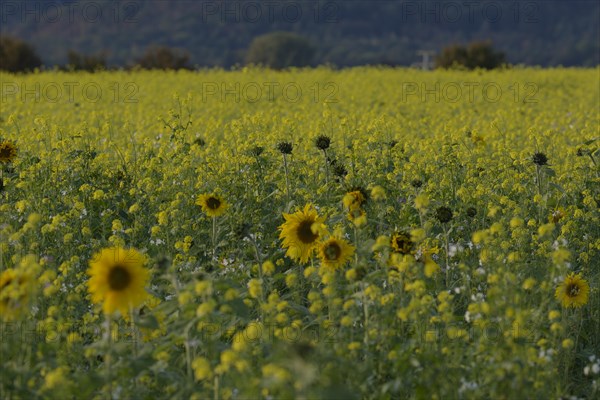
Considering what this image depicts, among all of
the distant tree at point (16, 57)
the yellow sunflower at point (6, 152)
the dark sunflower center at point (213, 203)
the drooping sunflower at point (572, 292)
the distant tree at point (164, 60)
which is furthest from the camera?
the distant tree at point (16, 57)

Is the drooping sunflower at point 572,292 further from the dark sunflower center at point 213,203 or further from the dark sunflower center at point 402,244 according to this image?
the dark sunflower center at point 213,203

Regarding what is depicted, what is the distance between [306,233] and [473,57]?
23581 millimetres

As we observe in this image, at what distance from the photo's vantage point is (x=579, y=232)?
17.6 ft

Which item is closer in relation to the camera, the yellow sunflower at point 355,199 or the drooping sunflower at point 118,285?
the drooping sunflower at point 118,285

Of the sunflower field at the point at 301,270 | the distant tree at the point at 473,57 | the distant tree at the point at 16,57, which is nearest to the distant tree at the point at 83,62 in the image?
the distant tree at the point at 16,57

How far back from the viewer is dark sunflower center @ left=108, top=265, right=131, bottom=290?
3086 millimetres

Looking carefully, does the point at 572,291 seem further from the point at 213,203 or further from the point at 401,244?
the point at 213,203

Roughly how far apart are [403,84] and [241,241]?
12825mm

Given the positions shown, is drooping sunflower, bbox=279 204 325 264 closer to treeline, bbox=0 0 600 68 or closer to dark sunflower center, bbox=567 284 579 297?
dark sunflower center, bbox=567 284 579 297

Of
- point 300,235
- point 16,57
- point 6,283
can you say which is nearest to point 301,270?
point 300,235

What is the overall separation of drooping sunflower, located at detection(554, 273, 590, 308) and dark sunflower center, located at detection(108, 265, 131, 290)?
2.04 m

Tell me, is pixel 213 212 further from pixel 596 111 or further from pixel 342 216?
pixel 596 111

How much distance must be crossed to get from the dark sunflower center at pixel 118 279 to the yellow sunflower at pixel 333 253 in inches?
39.5

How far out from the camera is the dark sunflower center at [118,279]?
3.09 meters
